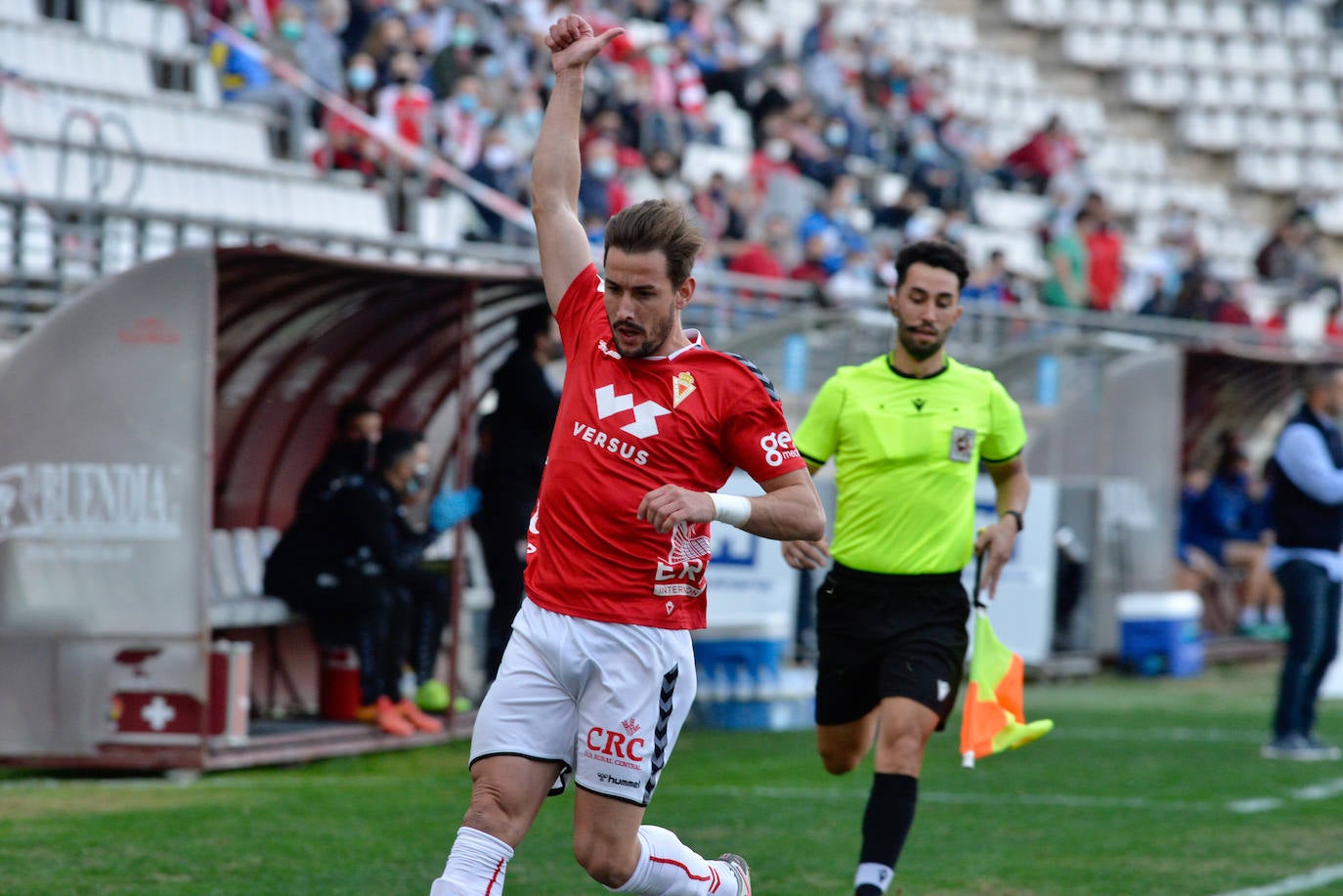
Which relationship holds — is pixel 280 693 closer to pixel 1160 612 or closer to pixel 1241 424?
pixel 1160 612

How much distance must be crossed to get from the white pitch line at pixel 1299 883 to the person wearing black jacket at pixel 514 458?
193 inches

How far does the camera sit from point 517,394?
451 inches

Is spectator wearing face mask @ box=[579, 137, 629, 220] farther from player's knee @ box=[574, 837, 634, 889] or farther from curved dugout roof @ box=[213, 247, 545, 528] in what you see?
player's knee @ box=[574, 837, 634, 889]

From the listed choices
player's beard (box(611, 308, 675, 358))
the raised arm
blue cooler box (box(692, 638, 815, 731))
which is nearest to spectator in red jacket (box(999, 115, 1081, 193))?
blue cooler box (box(692, 638, 815, 731))

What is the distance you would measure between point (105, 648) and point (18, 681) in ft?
1.41

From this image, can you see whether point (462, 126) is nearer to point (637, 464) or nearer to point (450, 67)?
point (450, 67)

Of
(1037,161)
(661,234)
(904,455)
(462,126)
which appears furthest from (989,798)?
(1037,161)

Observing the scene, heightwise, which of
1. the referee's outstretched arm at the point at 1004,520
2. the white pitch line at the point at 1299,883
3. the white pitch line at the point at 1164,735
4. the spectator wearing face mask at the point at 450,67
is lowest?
the white pitch line at the point at 1164,735

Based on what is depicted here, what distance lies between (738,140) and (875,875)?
18.2 meters

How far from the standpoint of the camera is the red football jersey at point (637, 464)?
17.2 ft

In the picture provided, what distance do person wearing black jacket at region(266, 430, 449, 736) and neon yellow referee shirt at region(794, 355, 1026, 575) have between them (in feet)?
14.4

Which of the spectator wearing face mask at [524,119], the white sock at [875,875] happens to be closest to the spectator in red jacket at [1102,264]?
the spectator wearing face mask at [524,119]

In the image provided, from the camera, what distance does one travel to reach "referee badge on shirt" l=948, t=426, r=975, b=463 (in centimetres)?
726

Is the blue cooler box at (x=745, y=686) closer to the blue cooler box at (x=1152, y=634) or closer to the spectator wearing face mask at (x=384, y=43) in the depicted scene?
the blue cooler box at (x=1152, y=634)
